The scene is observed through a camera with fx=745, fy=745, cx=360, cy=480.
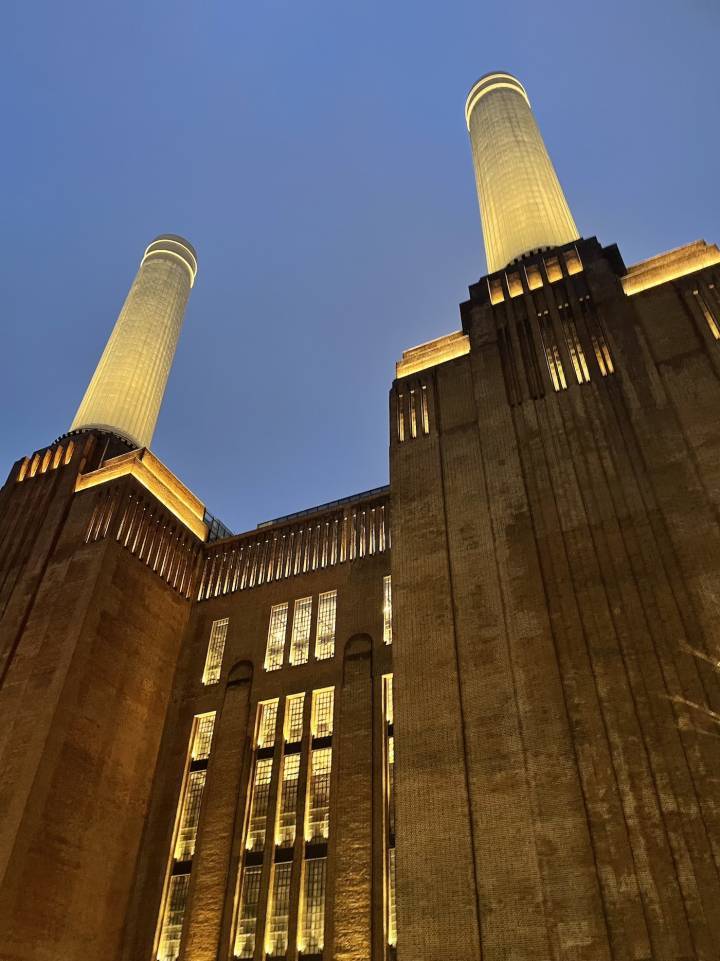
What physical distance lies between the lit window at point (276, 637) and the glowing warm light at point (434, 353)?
10.8 metres

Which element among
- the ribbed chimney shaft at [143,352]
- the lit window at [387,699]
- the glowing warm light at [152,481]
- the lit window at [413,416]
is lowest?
the lit window at [387,699]

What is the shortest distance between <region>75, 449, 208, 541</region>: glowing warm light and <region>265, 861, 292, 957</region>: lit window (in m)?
16.0

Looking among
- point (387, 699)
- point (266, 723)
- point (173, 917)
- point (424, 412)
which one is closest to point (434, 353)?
point (424, 412)

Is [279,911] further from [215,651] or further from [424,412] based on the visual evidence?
[424,412]

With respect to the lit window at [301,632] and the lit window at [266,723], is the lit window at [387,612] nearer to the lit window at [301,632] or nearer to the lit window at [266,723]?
the lit window at [301,632]

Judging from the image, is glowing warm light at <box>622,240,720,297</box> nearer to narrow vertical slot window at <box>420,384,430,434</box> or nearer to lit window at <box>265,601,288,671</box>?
narrow vertical slot window at <box>420,384,430,434</box>

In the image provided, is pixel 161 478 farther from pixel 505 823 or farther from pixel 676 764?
pixel 676 764

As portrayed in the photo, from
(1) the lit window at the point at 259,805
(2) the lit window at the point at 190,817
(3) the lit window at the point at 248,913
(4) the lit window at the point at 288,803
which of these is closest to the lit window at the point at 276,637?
(1) the lit window at the point at 259,805

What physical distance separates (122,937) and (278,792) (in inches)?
260

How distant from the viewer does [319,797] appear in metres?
24.5

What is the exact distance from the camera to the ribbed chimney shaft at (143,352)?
41.6 m

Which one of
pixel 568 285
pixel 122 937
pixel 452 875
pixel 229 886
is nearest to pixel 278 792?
pixel 229 886

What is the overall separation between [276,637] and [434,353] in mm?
13011

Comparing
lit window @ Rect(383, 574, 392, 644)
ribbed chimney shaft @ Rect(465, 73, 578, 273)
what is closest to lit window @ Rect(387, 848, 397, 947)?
lit window @ Rect(383, 574, 392, 644)
